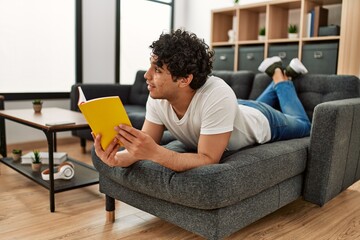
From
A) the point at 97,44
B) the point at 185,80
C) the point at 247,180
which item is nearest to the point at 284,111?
the point at 247,180

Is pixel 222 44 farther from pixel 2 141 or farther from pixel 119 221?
pixel 119 221

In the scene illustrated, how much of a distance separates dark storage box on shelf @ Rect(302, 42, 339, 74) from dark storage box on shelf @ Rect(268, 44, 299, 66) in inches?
3.9

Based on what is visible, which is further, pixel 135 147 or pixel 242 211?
pixel 242 211

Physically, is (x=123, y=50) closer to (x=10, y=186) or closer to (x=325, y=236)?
(x=10, y=186)

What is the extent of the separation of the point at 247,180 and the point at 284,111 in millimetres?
951

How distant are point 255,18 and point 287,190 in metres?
2.65

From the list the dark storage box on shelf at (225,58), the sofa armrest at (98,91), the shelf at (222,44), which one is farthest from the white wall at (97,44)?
the dark storage box on shelf at (225,58)

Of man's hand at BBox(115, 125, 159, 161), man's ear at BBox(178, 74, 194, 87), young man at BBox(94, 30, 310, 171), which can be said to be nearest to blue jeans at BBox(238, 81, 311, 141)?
young man at BBox(94, 30, 310, 171)

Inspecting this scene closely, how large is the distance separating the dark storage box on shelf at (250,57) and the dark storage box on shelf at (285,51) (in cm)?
11

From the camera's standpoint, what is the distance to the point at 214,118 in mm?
1297

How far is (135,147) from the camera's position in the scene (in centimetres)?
119

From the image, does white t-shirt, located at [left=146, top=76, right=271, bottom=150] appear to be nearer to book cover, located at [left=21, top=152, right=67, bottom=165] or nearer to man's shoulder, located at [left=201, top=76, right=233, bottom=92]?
man's shoulder, located at [left=201, top=76, right=233, bottom=92]

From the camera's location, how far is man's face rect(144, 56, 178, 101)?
1293mm

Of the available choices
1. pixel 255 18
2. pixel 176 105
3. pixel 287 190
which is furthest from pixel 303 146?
pixel 255 18
